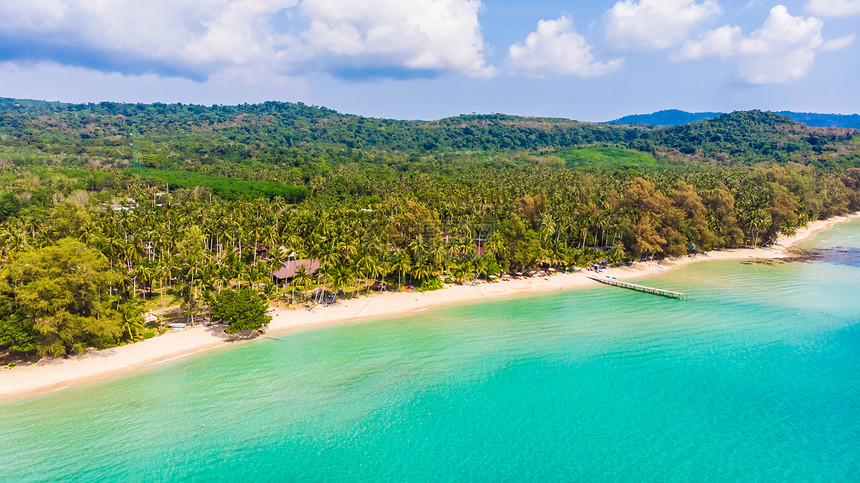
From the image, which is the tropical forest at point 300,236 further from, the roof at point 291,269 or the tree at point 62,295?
the roof at point 291,269

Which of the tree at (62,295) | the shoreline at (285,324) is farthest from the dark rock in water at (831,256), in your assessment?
the tree at (62,295)

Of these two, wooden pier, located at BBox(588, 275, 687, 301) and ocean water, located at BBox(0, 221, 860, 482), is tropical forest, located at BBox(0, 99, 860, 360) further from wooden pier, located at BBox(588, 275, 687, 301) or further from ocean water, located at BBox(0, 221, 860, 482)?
ocean water, located at BBox(0, 221, 860, 482)

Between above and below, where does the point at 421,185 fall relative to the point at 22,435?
above

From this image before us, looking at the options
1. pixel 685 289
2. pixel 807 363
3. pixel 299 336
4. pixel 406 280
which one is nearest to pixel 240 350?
pixel 299 336

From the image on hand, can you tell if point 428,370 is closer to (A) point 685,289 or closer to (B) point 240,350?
(B) point 240,350

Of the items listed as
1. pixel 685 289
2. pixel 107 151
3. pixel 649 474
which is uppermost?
pixel 107 151

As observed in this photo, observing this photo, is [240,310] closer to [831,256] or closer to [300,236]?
[300,236]
